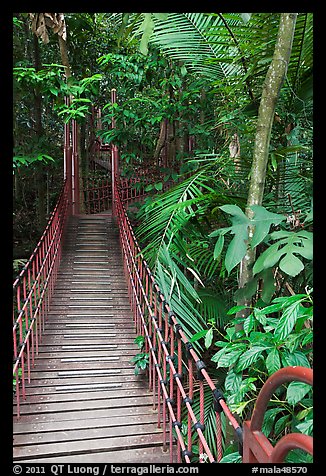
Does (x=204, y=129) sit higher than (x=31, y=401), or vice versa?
(x=204, y=129)

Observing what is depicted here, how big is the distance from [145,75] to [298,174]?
2.83m

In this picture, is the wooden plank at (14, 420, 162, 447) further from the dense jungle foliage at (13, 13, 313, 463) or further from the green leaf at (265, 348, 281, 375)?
the green leaf at (265, 348, 281, 375)

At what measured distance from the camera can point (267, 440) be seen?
85 cm

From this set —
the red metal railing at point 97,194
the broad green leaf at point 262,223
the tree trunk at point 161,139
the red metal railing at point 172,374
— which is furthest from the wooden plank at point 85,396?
the red metal railing at point 97,194

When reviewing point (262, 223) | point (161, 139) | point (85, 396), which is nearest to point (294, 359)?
point (262, 223)

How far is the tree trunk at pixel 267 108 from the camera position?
4.09 ft

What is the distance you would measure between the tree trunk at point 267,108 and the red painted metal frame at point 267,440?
1.83 ft

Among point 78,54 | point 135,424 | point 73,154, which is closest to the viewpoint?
point 135,424

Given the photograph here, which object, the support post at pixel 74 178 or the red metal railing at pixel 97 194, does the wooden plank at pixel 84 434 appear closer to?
the support post at pixel 74 178

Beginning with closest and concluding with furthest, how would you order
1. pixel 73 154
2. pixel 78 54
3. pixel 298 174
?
pixel 298 174, pixel 78 54, pixel 73 154

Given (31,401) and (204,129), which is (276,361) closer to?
(31,401)

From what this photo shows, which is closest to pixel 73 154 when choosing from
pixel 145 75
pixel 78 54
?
pixel 78 54

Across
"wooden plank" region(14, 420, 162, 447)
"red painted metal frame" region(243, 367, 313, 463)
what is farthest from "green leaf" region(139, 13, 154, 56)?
"wooden plank" region(14, 420, 162, 447)

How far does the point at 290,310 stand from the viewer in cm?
113
